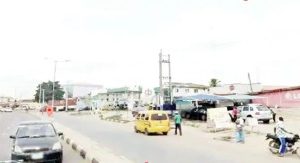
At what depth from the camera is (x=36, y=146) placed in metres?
14.4

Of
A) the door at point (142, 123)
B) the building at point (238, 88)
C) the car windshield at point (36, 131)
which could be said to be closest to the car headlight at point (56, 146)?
the car windshield at point (36, 131)

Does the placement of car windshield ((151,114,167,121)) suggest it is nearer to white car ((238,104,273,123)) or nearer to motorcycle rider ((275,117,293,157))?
white car ((238,104,273,123))

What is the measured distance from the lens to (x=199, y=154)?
19.2m

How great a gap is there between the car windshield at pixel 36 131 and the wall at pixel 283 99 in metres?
39.4

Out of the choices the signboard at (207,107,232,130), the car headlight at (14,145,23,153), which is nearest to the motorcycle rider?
the car headlight at (14,145,23,153)

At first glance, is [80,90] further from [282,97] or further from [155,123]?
[155,123]

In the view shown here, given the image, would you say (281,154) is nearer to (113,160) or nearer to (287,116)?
(113,160)

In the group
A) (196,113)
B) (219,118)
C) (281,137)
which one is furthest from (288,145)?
(196,113)

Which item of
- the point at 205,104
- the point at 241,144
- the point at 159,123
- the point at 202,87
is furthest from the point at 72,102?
the point at 241,144

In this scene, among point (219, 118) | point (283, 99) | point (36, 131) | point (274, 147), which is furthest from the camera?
point (283, 99)

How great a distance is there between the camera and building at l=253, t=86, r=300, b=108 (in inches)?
2025

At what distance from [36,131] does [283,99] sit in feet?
140

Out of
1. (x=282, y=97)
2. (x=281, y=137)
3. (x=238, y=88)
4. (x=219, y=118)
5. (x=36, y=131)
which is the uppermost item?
(x=238, y=88)

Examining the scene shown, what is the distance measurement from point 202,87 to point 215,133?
309 ft
